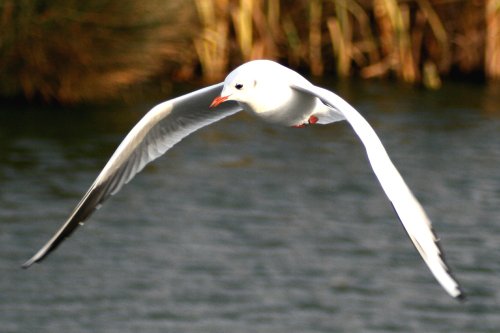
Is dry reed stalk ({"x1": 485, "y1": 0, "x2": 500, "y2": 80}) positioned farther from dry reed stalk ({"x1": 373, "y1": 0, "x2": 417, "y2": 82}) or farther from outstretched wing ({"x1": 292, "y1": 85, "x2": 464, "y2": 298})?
outstretched wing ({"x1": 292, "y1": 85, "x2": 464, "y2": 298})

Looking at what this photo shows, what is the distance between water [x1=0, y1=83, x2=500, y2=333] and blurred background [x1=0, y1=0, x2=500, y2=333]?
0.02m

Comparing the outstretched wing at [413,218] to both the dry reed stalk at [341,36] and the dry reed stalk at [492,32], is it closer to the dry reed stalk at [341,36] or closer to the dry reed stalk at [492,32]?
the dry reed stalk at [492,32]

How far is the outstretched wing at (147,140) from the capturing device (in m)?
6.26

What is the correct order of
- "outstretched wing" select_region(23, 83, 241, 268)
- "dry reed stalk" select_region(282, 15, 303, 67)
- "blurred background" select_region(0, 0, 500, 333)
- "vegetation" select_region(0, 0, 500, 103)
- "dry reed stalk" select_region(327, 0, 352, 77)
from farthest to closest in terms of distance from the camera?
"dry reed stalk" select_region(282, 15, 303, 67), "dry reed stalk" select_region(327, 0, 352, 77), "vegetation" select_region(0, 0, 500, 103), "blurred background" select_region(0, 0, 500, 333), "outstretched wing" select_region(23, 83, 241, 268)

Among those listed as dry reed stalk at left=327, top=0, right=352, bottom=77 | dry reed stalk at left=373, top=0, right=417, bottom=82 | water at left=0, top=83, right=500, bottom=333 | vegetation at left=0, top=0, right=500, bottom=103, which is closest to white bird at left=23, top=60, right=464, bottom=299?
water at left=0, top=83, right=500, bottom=333

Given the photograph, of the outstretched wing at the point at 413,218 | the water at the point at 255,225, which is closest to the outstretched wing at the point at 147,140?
the outstretched wing at the point at 413,218

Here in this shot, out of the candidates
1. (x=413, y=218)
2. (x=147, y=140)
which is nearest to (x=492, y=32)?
(x=147, y=140)

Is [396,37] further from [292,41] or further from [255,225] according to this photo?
[255,225]

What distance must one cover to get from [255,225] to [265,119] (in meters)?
6.47

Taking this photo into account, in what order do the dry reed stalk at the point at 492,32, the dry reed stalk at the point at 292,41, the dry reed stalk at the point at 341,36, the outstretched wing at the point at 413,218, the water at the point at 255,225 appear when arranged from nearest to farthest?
the outstretched wing at the point at 413,218
the water at the point at 255,225
the dry reed stalk at the point at 492,32
the dry reed stalk at the point at 341,36
the dry reed stalk at the point at 292,41

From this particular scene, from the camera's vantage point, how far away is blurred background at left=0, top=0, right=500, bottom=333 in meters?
10.1

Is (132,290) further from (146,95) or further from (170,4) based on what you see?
(146,95)

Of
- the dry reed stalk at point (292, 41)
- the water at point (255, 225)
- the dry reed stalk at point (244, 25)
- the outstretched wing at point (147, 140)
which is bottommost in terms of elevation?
the water at point (255, 225)

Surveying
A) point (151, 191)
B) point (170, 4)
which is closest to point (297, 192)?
point (151, 191)
